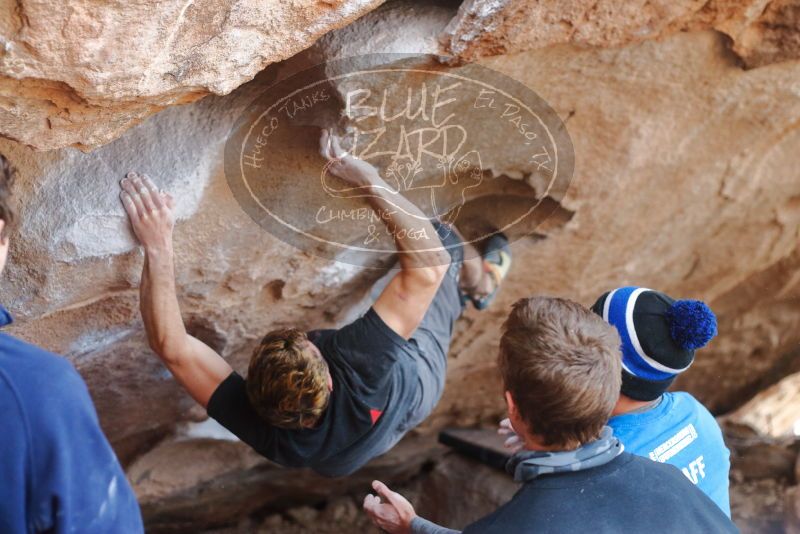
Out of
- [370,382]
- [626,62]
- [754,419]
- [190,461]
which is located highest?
[626,62]

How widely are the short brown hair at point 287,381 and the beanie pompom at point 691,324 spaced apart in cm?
65

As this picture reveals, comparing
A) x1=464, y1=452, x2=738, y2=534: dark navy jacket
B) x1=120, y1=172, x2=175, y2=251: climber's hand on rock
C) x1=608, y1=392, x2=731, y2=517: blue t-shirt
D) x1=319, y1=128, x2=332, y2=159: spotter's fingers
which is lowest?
x1=608, y1=392, x2=731, y2=517: blue t-shirt

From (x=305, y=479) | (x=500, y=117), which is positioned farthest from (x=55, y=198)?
(x=305, y=479)

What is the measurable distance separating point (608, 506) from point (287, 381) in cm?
66

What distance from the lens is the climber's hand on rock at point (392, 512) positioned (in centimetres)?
160

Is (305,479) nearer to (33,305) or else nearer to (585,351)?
(33,305)

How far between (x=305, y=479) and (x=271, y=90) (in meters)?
1.78

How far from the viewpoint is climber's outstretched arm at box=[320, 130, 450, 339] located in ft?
6.12

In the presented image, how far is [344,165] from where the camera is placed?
181 cm

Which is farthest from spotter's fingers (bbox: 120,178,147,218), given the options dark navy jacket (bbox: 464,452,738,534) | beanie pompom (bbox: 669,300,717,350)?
beanie pompom (bbox: 669,300,717,350)

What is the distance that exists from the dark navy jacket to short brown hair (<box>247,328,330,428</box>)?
0.50 meters

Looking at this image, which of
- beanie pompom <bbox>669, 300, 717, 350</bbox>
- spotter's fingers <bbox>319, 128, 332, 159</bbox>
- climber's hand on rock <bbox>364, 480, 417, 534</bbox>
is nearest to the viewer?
beanie pompom <bbox>669, 300, 717, 350</bbox>

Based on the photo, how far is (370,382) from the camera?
1.84 m

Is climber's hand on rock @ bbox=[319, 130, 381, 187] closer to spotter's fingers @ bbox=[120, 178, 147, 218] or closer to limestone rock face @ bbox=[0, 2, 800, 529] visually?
limestone rock face @ bbox=[0, 2, 800, 529]
